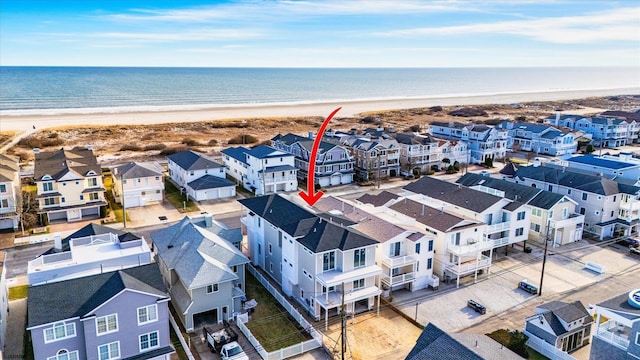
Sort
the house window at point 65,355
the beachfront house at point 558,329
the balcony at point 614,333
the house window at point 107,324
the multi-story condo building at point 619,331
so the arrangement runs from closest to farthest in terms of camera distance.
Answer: the multi-story condo building at point 619,331 → the balcony at point 614,333 → the house window at point 65,355 → the house window at point 107,324 → the beachfront house at point 558,329

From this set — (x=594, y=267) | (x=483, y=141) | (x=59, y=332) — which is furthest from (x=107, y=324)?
(x=483, y=141)

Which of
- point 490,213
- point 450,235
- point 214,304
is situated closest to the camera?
point 214,304

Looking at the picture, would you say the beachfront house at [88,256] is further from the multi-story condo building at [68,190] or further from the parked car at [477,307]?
the parked car at [477,307]

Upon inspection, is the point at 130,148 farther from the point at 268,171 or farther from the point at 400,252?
the point at 400,252

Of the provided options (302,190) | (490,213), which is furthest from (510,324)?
(302,190)

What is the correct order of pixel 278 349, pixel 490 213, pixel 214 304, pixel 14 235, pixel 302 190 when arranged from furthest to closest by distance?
pixel 302 190, pixel 14 235, pixel 490 213, pixel 214 304, pixel 278 349

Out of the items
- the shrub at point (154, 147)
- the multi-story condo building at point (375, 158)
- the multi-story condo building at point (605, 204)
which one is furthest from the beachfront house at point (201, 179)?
the multi-story condo building at point (605, 204)

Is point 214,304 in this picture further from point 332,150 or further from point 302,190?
point 332,150
